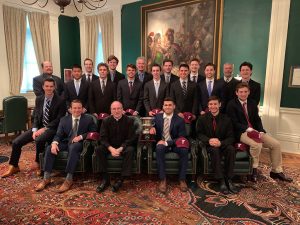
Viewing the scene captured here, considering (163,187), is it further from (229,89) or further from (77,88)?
(77,88)

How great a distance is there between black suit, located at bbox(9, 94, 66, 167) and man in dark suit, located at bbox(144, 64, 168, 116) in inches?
52.4

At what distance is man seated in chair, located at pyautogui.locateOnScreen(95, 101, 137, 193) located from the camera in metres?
3.15

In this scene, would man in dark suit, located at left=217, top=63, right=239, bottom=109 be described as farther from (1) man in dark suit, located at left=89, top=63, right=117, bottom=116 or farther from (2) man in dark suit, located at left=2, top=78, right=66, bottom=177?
(2) man in dark suit, located at left=2, top=78, right=66, bottom=177

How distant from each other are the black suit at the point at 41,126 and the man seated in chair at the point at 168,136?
1.48 meters

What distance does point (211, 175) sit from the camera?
352 centimetres

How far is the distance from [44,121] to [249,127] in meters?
3.03

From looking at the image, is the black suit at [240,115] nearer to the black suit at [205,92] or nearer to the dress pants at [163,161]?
the black suit at [205,92]

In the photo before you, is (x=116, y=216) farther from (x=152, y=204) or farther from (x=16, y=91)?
(x=16, y=91)

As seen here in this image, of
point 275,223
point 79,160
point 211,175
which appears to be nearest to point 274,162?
point 211,175

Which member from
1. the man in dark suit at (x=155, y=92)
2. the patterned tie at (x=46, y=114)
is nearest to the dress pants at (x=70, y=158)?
the patterned tie at (x=46, y=114)

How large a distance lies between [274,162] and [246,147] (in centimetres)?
56

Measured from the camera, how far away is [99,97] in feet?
13.3

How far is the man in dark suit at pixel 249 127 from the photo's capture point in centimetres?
338

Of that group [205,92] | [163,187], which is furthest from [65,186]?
[205,92]
